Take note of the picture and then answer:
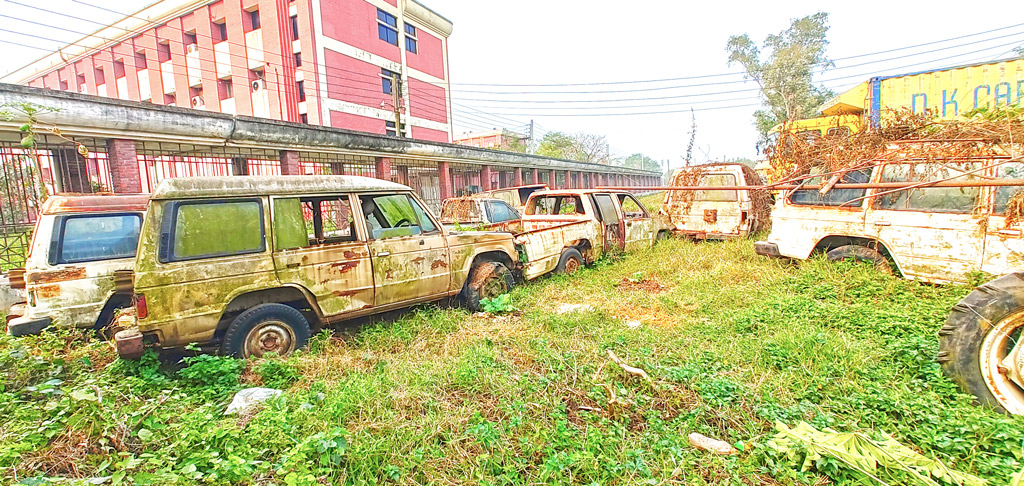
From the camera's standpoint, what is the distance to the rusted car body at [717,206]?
332 inches

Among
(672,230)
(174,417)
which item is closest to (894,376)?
(174,417)

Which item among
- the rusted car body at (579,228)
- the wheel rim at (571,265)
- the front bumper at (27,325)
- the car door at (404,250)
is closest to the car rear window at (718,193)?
the rusted car body at (579,228)

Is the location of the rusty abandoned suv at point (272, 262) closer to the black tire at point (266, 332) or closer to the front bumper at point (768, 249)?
the black tire at point (266, 332)

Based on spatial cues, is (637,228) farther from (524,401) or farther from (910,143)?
(524,401)

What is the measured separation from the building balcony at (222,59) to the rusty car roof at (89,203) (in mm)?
24293

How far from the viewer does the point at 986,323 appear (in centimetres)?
271

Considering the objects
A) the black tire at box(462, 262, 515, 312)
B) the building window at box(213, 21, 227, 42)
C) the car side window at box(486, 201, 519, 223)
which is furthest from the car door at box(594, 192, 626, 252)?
the building window at box(213, 21, 227, 42)

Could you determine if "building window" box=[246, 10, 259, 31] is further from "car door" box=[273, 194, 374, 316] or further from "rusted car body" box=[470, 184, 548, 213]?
"car door" box=[273, 194, 374, 316]

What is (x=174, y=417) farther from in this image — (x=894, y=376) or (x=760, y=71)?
(x=760, y=71)

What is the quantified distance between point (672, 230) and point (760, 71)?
27.3 meters

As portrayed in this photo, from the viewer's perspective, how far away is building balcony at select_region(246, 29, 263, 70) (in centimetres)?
2320

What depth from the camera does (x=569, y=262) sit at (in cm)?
728

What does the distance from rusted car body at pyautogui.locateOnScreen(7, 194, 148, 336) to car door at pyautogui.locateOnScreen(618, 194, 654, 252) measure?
24.4 feet

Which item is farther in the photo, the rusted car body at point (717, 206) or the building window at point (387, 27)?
the building window at point (387, 27)
